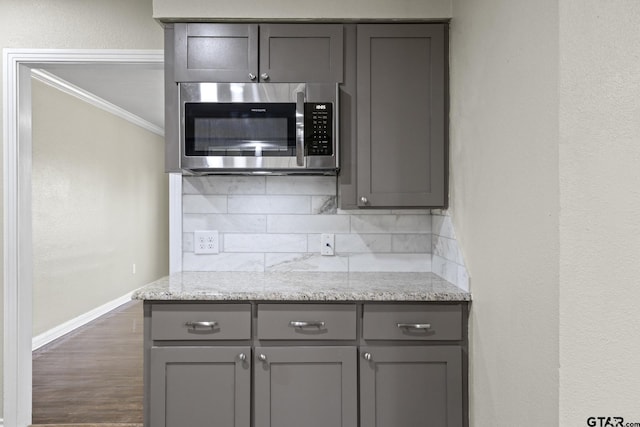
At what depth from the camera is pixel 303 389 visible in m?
1.80

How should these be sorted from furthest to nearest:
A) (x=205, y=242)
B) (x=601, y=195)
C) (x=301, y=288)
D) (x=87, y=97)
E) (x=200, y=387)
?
(x=87, y=97) < (x=205, y=242) < (x=301, y=288) < (x=200, y=387) < (x=601, y=195)

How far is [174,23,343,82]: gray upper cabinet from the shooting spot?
207 cm

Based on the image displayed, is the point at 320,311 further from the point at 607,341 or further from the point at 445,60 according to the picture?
the point at 445,60

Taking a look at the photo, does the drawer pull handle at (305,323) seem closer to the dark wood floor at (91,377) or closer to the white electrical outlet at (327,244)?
the white electrical outlet at (327,244)

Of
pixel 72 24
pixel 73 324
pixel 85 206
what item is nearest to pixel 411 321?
pixel 72 24

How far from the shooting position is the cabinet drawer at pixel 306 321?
1.81 m

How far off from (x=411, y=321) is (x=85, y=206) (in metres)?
4.34

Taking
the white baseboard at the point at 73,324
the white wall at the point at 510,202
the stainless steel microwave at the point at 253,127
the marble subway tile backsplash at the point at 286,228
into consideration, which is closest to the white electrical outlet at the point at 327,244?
the marble subway tile backsplash at the point at 286,228

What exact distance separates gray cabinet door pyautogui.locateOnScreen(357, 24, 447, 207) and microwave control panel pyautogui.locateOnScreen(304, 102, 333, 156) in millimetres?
165

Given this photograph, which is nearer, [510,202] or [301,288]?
[510,202]

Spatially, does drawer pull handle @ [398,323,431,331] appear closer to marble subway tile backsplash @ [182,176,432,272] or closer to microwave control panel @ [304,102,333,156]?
marble subway tile backsplash @ [182,176,432,272]

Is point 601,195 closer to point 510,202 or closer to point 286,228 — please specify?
point 510,202

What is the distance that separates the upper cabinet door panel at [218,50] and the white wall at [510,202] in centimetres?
97

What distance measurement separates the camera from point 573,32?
1111 millimetres
